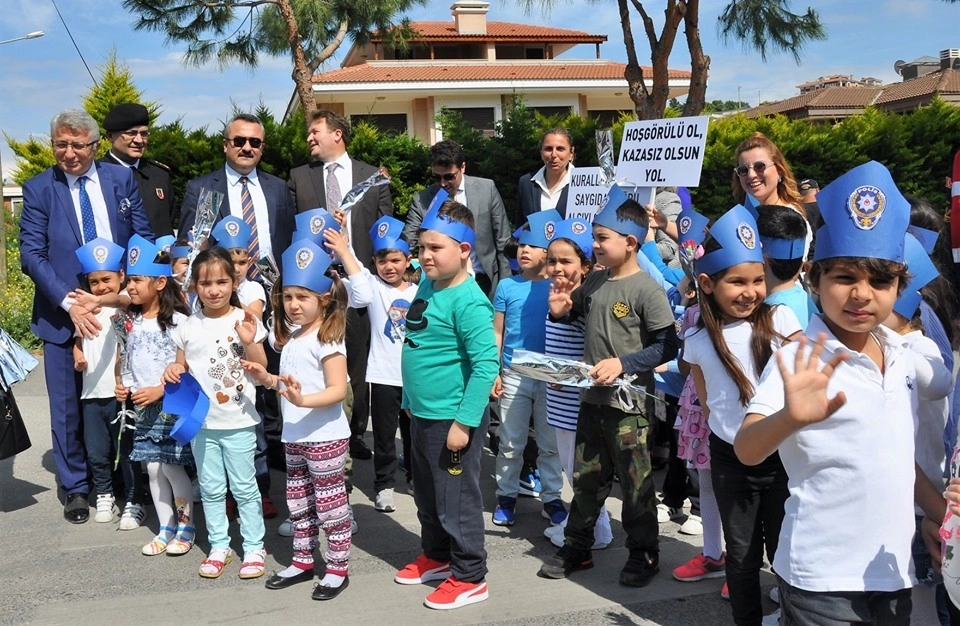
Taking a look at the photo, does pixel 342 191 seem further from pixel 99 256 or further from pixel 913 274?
pixel 913 274

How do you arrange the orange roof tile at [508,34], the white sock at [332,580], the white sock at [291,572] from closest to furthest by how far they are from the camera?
the white sock at [332,580] < the white sock at [291,572] < the orange roof tile at [508,34]

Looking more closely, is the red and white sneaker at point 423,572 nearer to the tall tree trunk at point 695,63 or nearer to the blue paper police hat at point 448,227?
the blue paper police hat at point 448,227

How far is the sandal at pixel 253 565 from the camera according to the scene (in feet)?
14.7

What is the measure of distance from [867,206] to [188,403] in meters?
3.33

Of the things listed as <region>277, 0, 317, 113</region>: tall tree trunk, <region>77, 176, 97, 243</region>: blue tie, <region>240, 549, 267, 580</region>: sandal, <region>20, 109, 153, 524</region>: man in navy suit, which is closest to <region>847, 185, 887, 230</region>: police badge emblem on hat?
<region>240, 549, 267, 580</region>: sandal

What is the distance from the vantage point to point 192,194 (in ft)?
19.5

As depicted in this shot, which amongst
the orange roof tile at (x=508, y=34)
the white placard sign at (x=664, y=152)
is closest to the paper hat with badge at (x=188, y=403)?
the white placard sign at (x=664, y=152)

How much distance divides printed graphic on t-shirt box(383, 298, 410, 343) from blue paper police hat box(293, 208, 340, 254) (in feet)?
2.25

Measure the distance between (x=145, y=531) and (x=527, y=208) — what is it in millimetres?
3551

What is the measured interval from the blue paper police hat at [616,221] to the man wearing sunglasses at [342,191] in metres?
2.16

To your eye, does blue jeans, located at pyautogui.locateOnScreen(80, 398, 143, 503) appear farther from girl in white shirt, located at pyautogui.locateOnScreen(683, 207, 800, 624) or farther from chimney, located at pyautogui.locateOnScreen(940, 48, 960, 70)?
chimney, located at pyautogui.locateOnScreen(940, 48, 960, 70)

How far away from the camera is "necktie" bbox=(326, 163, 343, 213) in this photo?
20.0 feet

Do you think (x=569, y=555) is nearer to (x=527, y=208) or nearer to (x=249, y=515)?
(x=249, y=515)

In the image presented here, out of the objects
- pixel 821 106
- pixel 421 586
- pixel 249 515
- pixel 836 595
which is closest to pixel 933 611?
pixel 836 595
